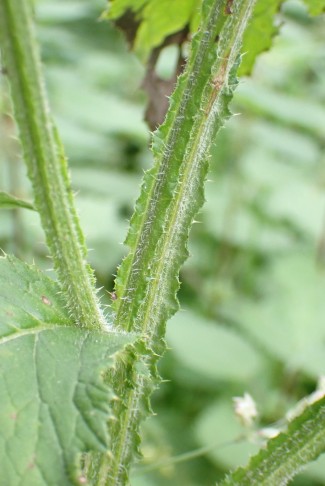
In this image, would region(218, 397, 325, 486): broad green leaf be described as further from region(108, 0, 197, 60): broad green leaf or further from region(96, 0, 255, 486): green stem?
region(108, 0, 197, 60): broad green leaf

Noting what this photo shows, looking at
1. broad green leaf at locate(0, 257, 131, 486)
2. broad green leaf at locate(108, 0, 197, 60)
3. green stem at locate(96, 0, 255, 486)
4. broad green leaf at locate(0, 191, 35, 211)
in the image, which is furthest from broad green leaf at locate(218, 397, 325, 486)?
broad green leaf at locate(108, 0, 197, 60)

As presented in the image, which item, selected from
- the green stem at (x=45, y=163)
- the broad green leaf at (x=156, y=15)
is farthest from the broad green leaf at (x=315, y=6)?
the green stem at (x=45, y=163)

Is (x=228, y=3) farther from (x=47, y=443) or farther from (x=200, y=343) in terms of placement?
(x=200, y=343)

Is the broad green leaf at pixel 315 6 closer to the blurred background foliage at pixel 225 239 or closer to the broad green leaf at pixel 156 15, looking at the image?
the broad green leaf at pixel 156 15

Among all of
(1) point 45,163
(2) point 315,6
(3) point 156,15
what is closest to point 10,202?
(1) point 45,163

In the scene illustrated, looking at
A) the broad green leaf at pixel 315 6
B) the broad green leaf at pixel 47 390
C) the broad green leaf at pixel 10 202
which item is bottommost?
the broad green leaf at pixel 47 390

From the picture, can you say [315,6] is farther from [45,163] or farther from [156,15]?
[45,163]

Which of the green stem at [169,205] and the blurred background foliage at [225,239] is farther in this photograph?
the blurred background foliage at [225,239]
